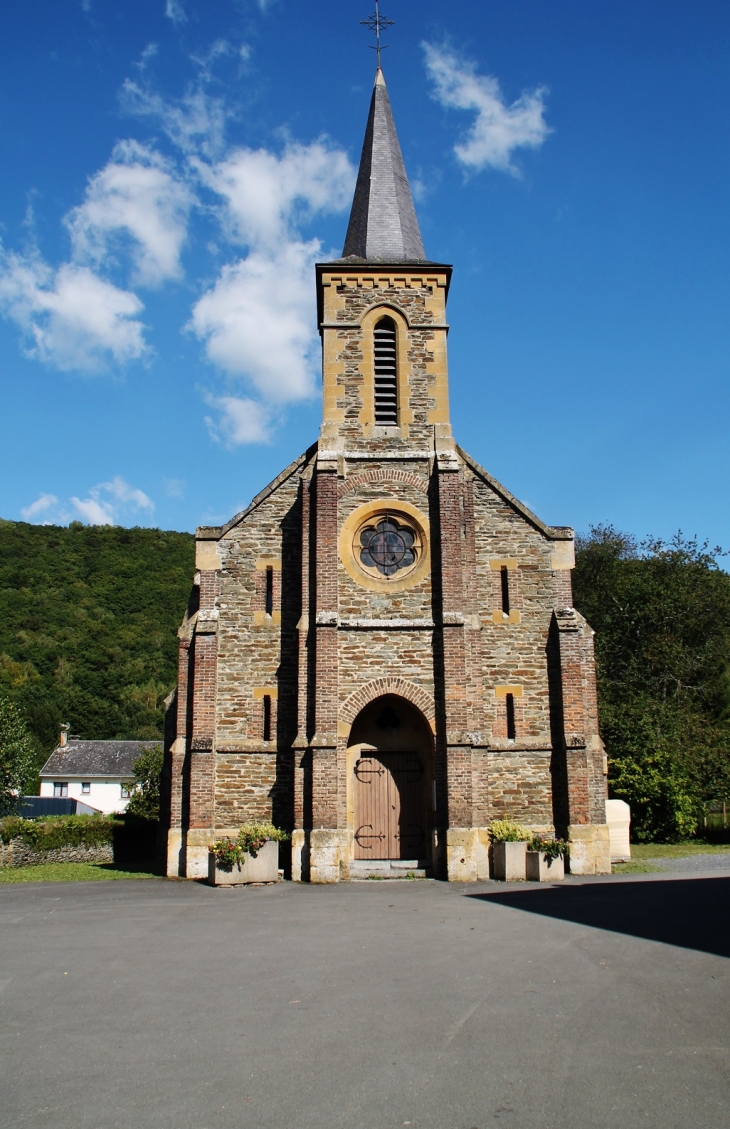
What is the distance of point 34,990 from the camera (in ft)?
27.9

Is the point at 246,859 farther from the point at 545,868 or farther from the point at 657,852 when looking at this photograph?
the point at 657,852

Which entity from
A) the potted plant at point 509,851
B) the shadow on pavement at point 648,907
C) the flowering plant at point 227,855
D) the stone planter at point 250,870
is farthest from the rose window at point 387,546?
the shadow on pavement at point 648,907

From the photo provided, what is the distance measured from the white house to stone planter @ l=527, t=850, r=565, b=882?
180 ft

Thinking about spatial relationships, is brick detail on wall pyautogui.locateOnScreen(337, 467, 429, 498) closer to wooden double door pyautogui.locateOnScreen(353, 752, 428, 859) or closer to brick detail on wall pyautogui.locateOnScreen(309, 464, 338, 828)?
brick detail on wall pyautogui.locateOnScreen(309, 464, 338, 828)

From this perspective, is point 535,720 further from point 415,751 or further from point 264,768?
point 264,768

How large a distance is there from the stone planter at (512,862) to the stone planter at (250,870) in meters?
4.49

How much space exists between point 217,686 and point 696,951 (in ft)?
38.0

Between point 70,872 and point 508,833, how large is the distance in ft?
34.8

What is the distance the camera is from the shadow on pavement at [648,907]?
10.5 meters

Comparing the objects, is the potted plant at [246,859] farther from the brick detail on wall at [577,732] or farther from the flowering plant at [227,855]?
the brick detail on wall at [577,732]

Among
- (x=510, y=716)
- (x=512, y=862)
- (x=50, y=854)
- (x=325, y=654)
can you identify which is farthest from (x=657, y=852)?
(x=50, y=854)

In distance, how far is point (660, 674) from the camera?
3772cm

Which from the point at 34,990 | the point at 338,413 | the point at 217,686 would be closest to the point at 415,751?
the point at 217,686

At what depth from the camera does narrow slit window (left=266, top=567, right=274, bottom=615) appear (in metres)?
19.2
